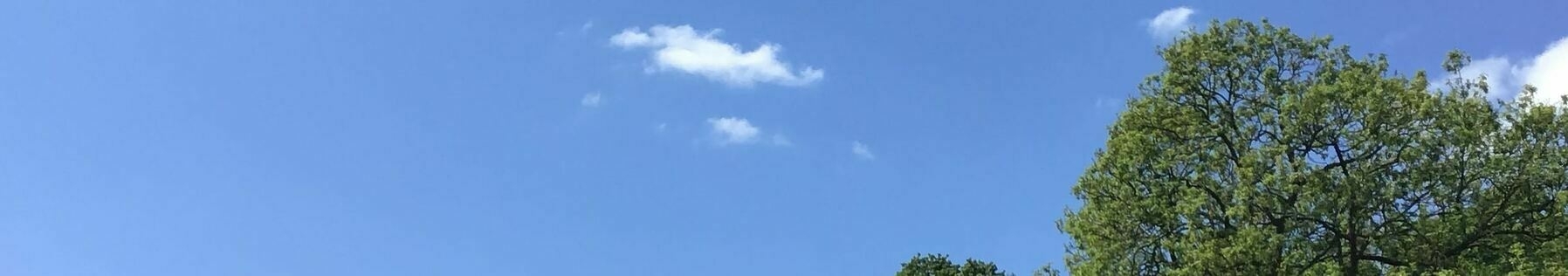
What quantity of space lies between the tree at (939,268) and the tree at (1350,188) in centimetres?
2344

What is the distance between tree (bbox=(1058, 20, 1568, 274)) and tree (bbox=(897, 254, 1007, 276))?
23437mm

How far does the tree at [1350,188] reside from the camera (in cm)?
1911

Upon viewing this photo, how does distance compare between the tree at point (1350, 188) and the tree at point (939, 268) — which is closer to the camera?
the tree at point (1350, 188)

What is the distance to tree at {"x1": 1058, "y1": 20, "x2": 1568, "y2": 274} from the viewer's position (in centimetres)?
1911

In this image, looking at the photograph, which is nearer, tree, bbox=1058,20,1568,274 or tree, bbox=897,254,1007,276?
tree, bbox=1058,20,1568,274

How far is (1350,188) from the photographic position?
62.6 ft

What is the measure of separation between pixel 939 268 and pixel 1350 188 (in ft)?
87.6

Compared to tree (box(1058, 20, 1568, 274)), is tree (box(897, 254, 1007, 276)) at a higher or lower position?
higher

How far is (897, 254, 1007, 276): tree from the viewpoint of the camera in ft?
147

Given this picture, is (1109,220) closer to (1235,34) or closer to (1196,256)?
(1196,256)

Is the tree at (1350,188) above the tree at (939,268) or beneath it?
beneath

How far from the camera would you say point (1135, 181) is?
2158cm

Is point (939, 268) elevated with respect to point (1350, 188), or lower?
elevated

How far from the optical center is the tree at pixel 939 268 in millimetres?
44938
